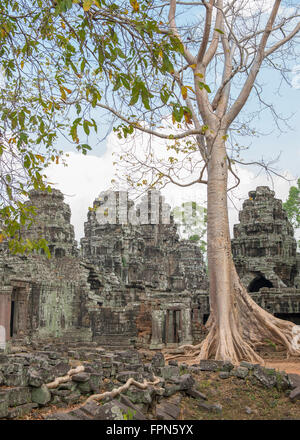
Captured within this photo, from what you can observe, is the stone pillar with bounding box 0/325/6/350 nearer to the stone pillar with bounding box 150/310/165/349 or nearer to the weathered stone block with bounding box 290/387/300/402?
the stone pillar with bounding box 150/310/165/349

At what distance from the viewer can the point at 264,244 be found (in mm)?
27188

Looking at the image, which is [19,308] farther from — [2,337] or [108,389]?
[108,389]

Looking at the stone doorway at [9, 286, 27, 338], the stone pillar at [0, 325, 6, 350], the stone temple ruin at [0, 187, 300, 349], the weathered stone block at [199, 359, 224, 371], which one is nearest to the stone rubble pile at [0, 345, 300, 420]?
the weathered stone block at [199, 359, 224, 371]

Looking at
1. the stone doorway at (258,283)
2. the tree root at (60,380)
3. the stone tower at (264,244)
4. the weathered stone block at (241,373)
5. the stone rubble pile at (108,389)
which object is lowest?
the weathered stone block at (241,373)

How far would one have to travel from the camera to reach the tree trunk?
1091cm

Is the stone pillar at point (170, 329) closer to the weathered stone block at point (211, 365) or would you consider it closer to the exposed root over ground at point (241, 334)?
the exposed root over ground at point (241, 334)

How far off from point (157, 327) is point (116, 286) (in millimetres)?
9123

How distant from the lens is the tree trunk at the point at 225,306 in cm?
1091

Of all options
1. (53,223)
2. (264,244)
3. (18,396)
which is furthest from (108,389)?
(264,244)

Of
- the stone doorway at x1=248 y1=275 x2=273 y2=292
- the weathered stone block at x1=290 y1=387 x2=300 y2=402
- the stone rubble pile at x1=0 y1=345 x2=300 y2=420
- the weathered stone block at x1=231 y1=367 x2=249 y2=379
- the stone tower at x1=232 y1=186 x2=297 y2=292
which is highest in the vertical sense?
the stone tower at x1=232 y1=186 x2=297 y2=292

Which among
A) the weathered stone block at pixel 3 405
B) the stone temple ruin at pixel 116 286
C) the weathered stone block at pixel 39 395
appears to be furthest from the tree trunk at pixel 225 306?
the weathered stone block at pixel 3 405

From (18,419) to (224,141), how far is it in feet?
32.1

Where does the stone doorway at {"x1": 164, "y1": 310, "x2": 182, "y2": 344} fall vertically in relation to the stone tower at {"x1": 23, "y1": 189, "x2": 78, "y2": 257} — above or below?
below

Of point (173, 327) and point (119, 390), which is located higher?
point (119, 390)
